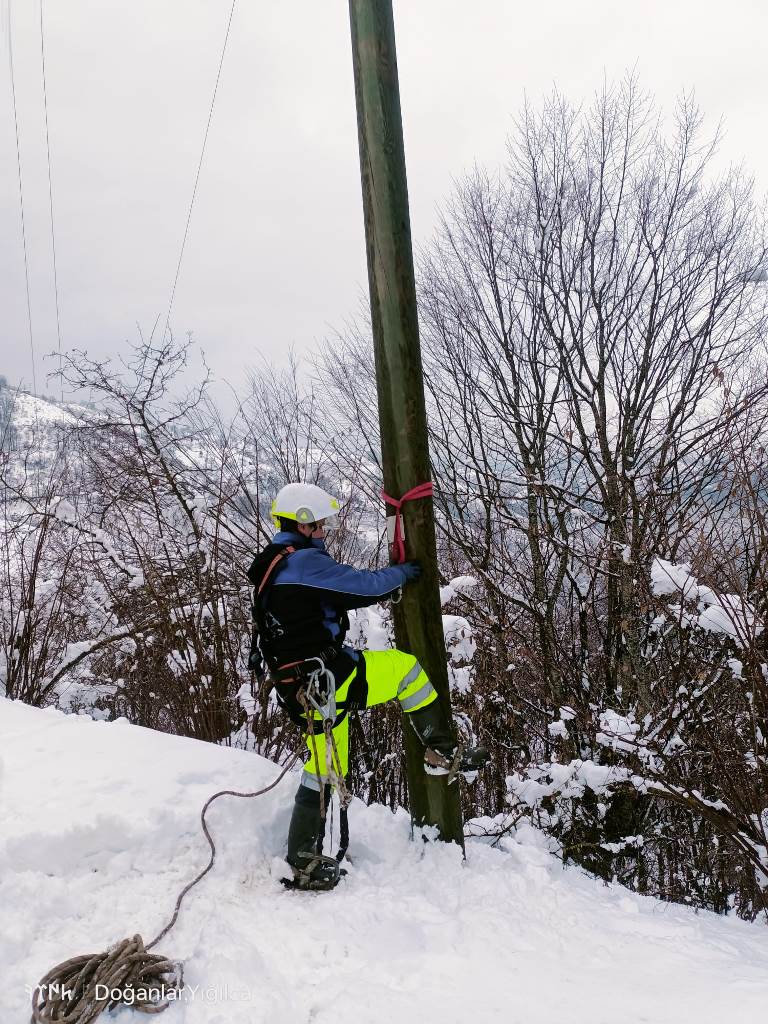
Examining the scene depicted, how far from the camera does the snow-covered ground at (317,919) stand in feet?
6.34

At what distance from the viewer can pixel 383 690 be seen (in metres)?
2.96

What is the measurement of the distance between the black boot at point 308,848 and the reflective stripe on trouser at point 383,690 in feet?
0.32

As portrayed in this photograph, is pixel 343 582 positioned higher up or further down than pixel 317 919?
higher up

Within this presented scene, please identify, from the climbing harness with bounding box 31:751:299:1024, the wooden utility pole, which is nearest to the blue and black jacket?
the wooden utility pole

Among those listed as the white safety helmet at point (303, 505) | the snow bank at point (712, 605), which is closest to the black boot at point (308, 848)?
the white safety helmet at point (303, 505)

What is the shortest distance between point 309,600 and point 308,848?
1.15 meters

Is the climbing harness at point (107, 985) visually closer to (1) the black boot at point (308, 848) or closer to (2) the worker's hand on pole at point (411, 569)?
(1) the black boot at point (308, 848)

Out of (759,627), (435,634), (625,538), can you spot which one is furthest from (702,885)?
(435,634)

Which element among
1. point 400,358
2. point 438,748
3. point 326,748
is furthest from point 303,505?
point 438,748

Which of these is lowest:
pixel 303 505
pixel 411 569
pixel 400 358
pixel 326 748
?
pixel 326 748

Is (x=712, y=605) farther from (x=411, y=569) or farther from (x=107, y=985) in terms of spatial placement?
(x=107, y=985)

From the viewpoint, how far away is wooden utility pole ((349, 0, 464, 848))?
3061 millimetres

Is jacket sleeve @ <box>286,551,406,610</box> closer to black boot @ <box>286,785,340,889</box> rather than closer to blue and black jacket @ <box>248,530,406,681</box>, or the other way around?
blue and black jacket @ <box>248,530,406,681</box>

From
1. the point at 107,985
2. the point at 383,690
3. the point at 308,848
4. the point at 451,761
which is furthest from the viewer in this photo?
the point at 451,761
